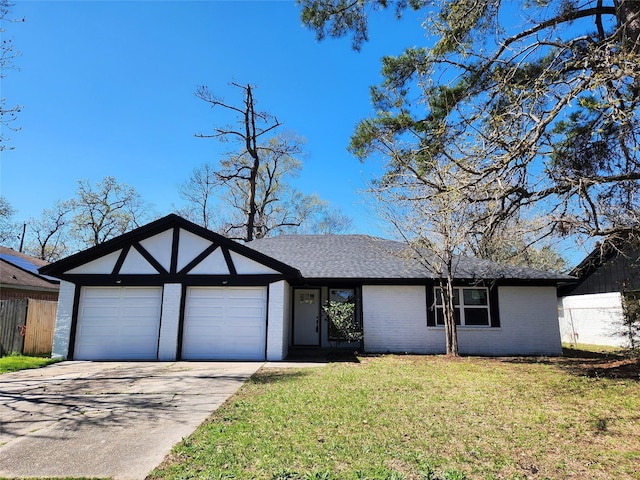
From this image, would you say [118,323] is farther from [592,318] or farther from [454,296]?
[592,318]

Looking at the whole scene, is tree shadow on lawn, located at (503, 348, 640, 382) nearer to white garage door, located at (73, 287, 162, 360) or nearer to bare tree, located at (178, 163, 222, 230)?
white garage door, located at (73, 287, 162, 360)

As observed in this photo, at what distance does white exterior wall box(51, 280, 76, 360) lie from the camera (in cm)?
1077

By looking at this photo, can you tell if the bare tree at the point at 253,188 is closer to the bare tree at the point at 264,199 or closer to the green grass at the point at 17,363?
the bare tree at the point at 264,199

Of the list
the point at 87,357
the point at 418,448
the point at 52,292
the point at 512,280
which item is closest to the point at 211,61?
the point at 87,357

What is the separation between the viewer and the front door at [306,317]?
14328 mm

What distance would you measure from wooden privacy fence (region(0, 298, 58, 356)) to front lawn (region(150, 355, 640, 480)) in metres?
9.07

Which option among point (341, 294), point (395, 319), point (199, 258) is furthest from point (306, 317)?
point (199, 258)

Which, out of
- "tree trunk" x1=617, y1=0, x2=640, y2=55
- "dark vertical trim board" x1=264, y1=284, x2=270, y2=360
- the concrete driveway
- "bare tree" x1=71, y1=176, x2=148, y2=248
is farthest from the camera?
"bare tree" x1=71, y1=176, x2=148, y2=248

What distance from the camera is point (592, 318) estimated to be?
18.6 meters

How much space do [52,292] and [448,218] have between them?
813 inches

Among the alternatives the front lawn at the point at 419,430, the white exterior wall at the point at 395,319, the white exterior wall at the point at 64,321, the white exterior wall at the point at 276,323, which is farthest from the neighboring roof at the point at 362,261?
the white exterior wall at the point at 64,321

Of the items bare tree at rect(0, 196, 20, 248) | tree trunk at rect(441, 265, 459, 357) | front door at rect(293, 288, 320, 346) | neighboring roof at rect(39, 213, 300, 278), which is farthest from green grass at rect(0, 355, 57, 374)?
bare tree at rect(0, 196, 20, 248)

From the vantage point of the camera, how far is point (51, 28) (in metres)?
8.65

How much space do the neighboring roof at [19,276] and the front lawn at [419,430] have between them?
49.7 ft
